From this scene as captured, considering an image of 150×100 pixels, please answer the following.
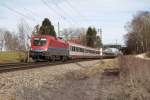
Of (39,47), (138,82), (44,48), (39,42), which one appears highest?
(39,42)

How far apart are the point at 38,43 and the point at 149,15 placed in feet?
311

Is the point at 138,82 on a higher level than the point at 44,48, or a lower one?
lower

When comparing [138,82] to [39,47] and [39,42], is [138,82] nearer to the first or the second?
[39,47]

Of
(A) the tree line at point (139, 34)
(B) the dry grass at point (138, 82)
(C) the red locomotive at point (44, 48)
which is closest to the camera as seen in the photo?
(B) the dry grass at point (138, 82)

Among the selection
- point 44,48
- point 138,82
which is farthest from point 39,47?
point 138,82

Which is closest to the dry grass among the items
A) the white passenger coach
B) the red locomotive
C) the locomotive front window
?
the red locomotive

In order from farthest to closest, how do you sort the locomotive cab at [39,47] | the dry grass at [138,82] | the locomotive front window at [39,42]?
the locomotive front window at [39,42] < the locomotive cab at [39,47] < the dry grass at [138,82]

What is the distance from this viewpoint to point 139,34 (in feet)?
396

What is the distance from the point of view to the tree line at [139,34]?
116812mm

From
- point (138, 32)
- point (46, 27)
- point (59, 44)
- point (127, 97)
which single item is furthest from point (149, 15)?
point (127, 97)

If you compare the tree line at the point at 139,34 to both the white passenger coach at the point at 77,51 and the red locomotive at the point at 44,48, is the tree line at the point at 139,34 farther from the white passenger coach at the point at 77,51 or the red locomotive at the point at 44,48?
the red locomotive at the point at 44,48

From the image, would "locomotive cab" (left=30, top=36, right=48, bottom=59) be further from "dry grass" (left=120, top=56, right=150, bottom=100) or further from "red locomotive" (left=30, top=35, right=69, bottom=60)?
"dry grass" (left=120, top=56, right=150, bottom=100)

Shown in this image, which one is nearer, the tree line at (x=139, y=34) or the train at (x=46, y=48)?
the train at (x=46, y=48)

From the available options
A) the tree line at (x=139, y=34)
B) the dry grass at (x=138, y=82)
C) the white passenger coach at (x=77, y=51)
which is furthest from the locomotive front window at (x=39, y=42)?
the tree line at (x=139, y=34)
